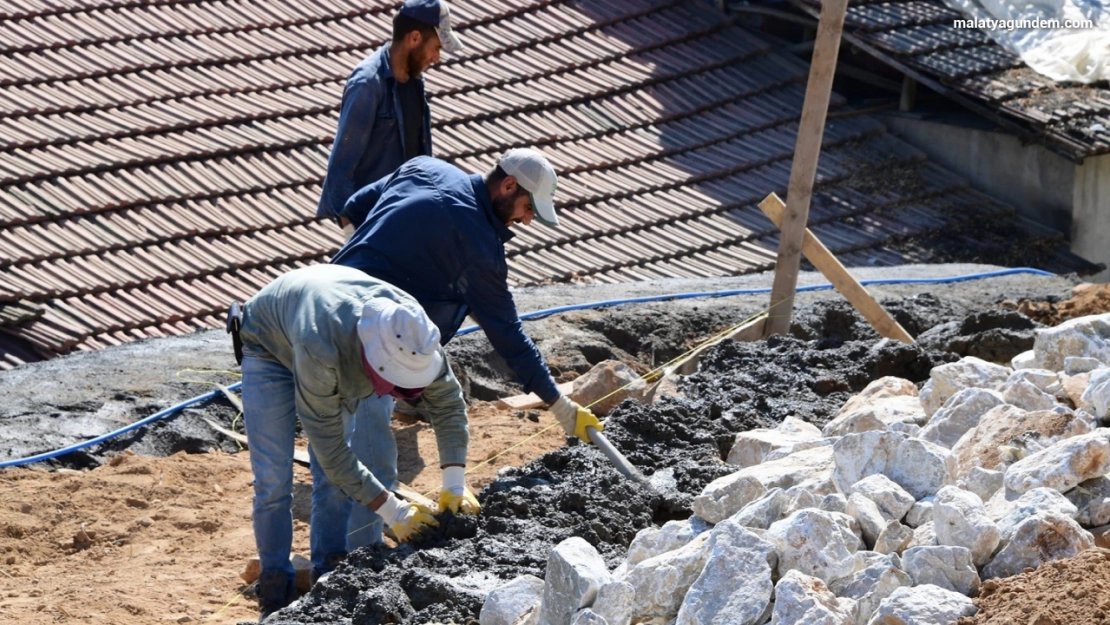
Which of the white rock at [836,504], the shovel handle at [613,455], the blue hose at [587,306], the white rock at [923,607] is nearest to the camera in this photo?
the white rock at [923,607]

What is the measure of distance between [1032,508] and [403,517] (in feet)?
6.45

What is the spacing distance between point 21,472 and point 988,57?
26.0 feet

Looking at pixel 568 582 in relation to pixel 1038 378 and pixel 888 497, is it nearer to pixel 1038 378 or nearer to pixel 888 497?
pixel 888 497

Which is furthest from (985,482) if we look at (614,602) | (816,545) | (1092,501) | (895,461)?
(614,602)

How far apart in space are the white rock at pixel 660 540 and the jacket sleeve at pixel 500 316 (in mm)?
690

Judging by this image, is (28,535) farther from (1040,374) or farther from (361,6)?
(361,6)

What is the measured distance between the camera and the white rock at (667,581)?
3.96m

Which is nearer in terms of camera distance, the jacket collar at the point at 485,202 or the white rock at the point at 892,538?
the white rock at the point at 892,538

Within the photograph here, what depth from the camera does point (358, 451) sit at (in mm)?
5082

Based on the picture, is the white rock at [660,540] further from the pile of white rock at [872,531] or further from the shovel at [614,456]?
the shovel at [614,456]

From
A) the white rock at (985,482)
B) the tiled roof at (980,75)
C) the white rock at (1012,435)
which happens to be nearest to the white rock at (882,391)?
the white rock at (1012,435)

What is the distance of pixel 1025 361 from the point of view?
588cm

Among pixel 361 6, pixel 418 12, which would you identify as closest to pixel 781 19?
pixel 361 6

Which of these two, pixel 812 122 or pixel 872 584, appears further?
pixel 812 122
